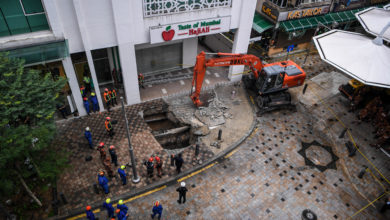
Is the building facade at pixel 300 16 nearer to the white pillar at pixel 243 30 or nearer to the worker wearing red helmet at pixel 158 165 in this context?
the white pillar at pixel 243 30

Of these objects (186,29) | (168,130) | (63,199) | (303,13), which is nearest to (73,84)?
(168,130)

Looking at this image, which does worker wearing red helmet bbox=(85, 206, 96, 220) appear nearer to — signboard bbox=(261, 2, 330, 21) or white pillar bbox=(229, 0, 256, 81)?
white pillar bbox=(229, 0, 256, 81)

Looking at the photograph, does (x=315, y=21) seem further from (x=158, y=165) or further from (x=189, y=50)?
(x=158, y=165)

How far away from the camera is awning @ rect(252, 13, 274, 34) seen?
2486 centimetres

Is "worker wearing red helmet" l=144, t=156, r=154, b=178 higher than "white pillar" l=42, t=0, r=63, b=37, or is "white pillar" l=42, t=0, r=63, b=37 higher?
"white pillar" l=42, t=0, r=63, b=37

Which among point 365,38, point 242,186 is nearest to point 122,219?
point 242,186

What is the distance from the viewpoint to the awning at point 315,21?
24453mm

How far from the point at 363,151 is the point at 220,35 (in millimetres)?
15607

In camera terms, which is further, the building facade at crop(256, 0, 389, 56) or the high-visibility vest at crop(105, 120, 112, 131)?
the building facade at crop(256, 0, 389, 56)

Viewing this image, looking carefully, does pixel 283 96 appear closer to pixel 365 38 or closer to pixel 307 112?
pixel 307 112

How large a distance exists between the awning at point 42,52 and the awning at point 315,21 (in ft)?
62.0

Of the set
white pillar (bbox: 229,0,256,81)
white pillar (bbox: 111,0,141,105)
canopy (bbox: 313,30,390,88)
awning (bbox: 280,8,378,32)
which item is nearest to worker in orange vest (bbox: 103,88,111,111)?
white pillar (bbox: 111,0,141,105)

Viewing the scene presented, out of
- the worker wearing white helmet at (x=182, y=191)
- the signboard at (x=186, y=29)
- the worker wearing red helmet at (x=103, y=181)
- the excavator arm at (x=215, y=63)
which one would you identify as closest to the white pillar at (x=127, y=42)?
the signboard at (x=186, y=29)

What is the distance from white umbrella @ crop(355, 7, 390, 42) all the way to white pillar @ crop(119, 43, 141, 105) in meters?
18.9
